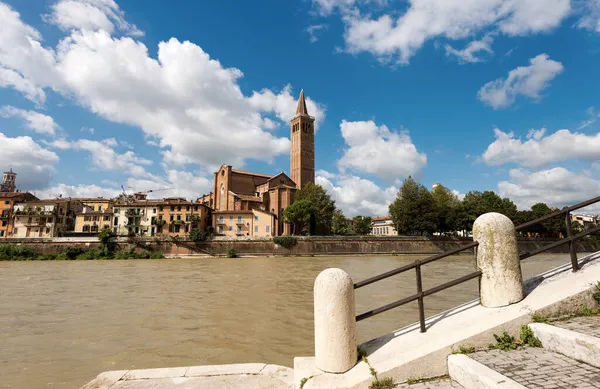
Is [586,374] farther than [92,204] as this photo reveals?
No

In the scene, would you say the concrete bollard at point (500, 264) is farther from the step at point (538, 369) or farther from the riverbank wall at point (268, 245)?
the riverbank wall at point (268, 245)

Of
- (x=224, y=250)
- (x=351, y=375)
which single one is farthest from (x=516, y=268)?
(x=224, y=250)

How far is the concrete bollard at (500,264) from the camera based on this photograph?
3.67 metres

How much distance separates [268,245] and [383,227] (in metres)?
67.2

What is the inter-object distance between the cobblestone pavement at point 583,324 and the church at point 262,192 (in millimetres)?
57617

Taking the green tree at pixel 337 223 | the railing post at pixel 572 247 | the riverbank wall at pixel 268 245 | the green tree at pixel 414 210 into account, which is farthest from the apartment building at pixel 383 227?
the railing post at pixel 572 247

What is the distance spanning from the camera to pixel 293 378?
351cm

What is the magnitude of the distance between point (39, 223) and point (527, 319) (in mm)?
75189

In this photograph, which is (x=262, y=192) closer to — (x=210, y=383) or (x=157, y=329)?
(x=157, y=329)

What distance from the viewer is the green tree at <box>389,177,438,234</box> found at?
60031 mm

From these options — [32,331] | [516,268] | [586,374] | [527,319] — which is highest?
[516,268]

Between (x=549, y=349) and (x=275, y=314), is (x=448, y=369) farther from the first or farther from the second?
(x=275, y=314)

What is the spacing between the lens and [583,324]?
3189 mm

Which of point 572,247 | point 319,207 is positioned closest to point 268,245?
point 319,207
